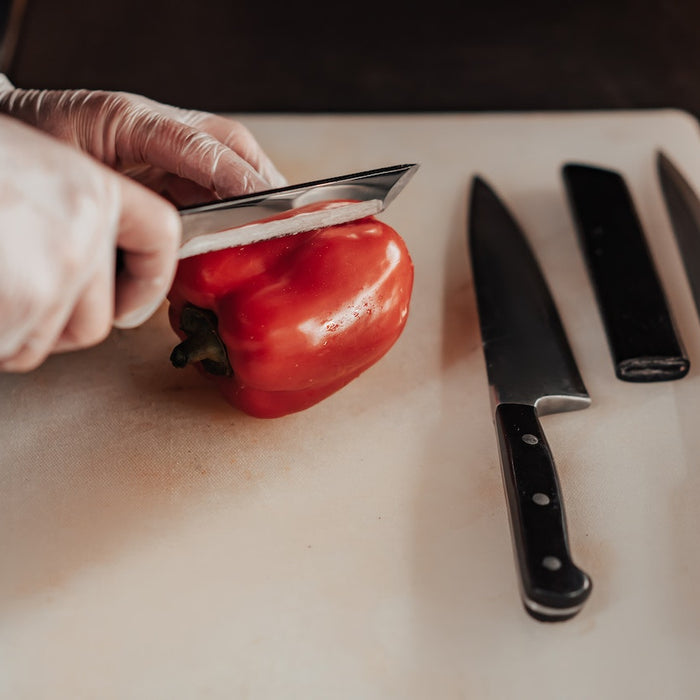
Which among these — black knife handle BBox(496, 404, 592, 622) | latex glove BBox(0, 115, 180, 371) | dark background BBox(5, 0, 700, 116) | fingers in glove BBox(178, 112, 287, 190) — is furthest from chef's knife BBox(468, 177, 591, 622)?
dark background BBox(5, 0, 700, 116)

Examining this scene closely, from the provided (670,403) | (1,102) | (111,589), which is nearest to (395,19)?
(1,102)

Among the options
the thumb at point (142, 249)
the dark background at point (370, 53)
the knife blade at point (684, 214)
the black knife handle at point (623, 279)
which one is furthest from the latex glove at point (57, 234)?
the dark background at point (370, 53)

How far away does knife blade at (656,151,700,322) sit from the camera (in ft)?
3.85

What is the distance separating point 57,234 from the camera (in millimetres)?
642

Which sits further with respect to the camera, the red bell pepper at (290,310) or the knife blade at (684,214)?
the knife blade at (684,214)

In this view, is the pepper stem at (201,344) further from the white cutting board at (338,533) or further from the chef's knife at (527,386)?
the chef's knife at (527,386)

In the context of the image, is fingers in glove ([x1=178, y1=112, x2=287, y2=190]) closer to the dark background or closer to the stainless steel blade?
the stainless steel blade

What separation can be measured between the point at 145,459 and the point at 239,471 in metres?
0.11

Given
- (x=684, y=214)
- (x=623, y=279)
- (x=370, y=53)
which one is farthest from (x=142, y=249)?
(x=370, y=53)

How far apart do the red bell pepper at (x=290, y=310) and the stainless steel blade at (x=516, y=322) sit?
0.16 metres

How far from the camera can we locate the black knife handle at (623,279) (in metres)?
1.04

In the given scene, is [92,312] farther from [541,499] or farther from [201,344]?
[541,499]

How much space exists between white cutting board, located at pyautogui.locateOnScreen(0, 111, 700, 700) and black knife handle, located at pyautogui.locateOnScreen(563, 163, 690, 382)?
3cm

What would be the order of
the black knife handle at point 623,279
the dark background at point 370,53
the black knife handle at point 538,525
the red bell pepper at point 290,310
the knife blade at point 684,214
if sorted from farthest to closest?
the dark background at point 370,53, the knife blade at point 684,214, the black knife handle at point 623,279, the red bell pepper at point 290,310, the black knife handle at point 538,525
